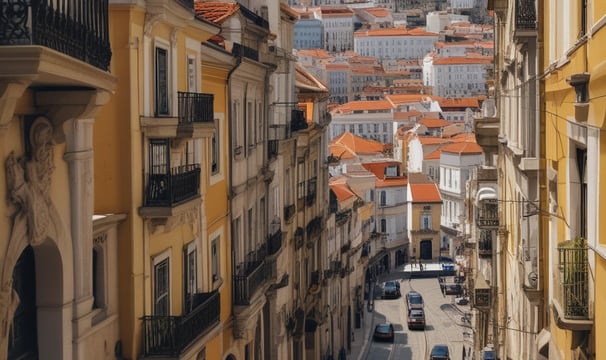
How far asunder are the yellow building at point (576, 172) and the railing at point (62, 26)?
461cm

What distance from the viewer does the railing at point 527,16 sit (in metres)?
17.1

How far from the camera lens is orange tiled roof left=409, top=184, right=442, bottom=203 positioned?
10199 centimetres

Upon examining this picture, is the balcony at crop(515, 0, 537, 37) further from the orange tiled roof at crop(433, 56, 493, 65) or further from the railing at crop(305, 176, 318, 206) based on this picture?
the orange tiled roof at crop(433, 56, 493, 65)

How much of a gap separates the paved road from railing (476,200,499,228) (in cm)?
1991

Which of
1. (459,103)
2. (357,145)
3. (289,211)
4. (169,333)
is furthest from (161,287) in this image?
(459,103)

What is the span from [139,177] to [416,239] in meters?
89.5

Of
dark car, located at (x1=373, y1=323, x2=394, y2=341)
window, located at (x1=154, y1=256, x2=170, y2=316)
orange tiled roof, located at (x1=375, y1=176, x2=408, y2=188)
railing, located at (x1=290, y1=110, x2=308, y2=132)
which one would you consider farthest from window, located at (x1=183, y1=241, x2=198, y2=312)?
orange tiled roof, located at (x1=375, y1=176, x2=408, y2=188)

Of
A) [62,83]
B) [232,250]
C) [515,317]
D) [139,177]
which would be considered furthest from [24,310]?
[515,317]

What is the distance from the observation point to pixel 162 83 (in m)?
16.1

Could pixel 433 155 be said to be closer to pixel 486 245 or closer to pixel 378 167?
pixel 378 167

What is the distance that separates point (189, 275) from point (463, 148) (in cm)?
7844

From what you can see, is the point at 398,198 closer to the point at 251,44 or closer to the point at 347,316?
the point at 347,316

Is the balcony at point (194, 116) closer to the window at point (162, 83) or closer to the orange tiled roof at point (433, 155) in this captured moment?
the window at point (162, 83)

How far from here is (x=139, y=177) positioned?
15.0 m
